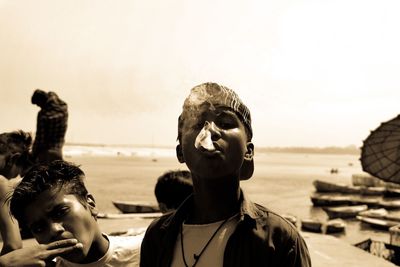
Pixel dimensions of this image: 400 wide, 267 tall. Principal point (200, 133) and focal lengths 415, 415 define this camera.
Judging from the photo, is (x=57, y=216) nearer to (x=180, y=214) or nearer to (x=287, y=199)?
(x=180, y=214)

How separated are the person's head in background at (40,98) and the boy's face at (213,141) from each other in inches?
190

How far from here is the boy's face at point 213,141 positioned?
1372 millimetres

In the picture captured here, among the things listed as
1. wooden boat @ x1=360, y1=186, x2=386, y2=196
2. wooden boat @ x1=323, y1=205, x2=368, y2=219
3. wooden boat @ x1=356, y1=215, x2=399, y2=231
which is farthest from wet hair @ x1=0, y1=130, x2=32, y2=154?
wooden boat @ x1=360, y1=186, x2=386, y2=196

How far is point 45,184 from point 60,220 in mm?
224

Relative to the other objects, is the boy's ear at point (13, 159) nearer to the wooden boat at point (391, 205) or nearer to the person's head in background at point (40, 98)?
the person's head in background at point (40, 98)

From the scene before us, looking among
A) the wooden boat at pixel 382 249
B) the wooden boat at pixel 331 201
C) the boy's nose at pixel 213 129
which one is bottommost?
the wooden boat at pixel 331 201

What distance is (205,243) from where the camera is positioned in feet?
4.88

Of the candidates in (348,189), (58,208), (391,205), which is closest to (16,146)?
(58,208)

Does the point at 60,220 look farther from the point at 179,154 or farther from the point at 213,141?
the point at 213,141

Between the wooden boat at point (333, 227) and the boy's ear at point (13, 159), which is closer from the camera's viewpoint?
the boy's ear at point (13, 159)

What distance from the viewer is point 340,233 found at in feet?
45.0

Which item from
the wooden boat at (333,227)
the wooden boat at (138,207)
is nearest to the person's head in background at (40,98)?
the wooden boat at (138,207)

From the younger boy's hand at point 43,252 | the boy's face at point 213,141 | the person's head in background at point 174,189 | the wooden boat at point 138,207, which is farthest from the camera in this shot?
the wooden boat at point 138,207

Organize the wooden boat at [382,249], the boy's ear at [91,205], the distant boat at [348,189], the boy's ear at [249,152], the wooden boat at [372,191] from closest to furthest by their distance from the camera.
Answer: the boy's ear at [249,152], the boy's ear at [91,205], the wooden boat at [382,249], the wooden boat at [372,191], the distant boat at [348,189]
